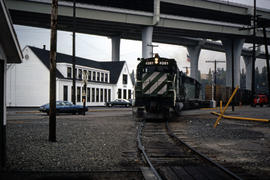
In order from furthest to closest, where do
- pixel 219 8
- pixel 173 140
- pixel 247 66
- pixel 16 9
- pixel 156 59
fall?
1. pixel 247 66
2. pixel 219 8
3. pixel 16 9
4. pixel 156 59
5. pixel 173 140

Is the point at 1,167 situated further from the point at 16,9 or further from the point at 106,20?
the point at 106,20

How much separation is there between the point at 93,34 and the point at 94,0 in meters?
14.7

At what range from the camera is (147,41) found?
154 feet

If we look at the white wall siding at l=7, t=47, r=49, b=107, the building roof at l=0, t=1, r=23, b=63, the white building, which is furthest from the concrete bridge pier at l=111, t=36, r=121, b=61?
the building roof at l=0, t=1, r=23, b=63

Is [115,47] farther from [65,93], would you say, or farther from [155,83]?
[155,83]

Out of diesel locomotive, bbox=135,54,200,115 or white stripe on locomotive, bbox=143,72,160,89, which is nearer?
diesel locomotive, bbox=135,54,200,115

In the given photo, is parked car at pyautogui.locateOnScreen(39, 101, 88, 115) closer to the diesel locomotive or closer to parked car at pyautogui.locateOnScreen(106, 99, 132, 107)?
the diesel locomotive

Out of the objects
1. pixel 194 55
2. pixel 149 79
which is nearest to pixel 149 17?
pixel 149 79

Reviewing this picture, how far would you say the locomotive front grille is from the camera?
60.8ft

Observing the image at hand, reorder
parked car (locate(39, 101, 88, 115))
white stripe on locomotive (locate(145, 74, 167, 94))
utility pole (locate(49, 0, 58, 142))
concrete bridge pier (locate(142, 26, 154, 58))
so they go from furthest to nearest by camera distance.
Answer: concrete bridge pier (locate(142, 26, 154, 58))
parked car (locate(39, 101, 88, 115))
white stripe on locomotive (locate(145, 74, 167, 94))
utility pole (locate(49, 0, 58, 142))

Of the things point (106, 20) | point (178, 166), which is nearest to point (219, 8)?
point (106, 20)

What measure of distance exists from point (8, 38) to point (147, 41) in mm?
40967

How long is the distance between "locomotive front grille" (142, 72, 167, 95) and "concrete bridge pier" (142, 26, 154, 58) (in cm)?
2786

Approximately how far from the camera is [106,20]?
137ft
